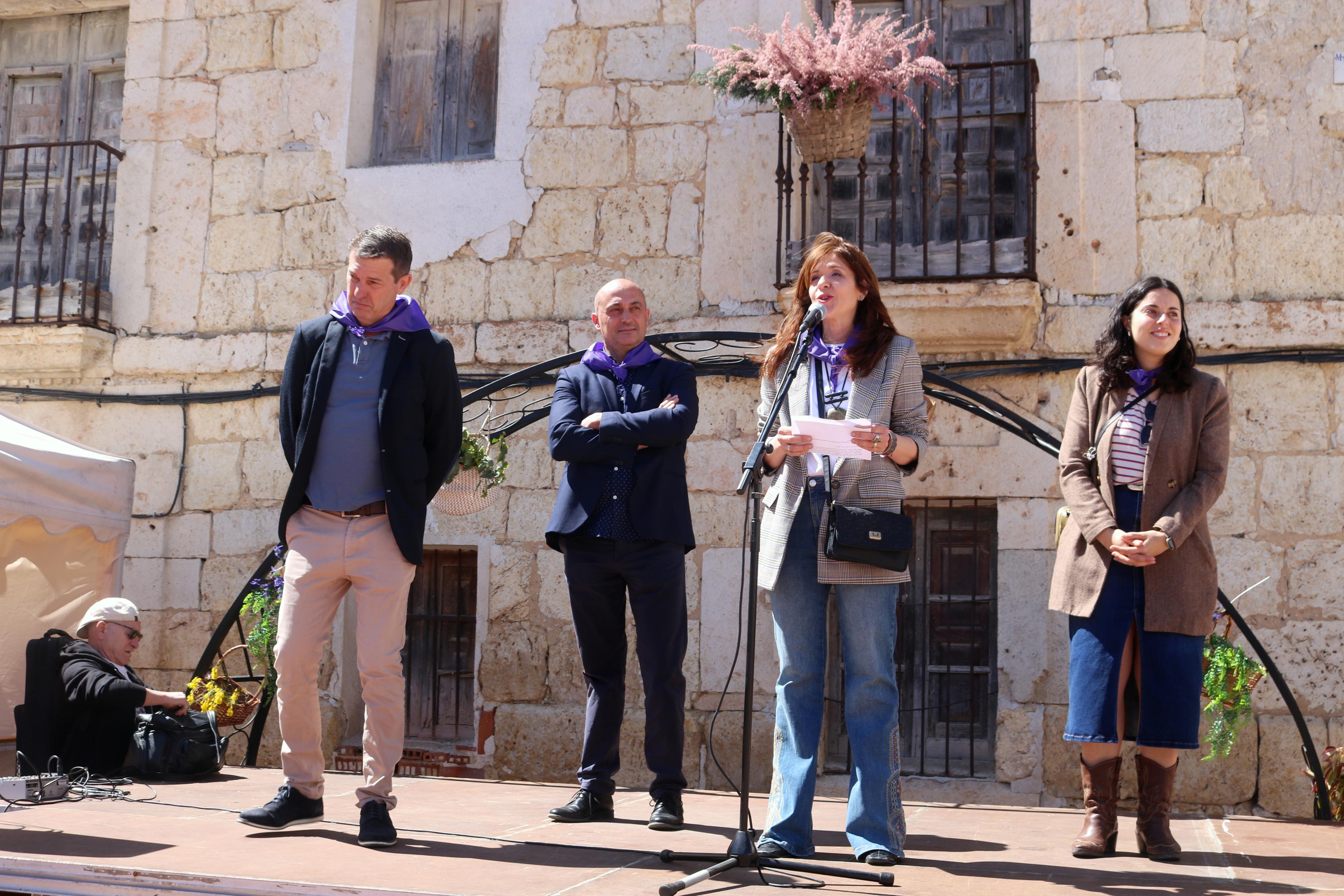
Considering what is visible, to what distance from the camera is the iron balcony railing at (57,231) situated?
6828 millimetres

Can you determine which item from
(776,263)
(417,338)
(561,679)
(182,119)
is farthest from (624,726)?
(182,119)

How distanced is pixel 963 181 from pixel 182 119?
4.45 metres

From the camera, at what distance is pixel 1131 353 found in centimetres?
350

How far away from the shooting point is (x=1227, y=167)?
5.77 metres

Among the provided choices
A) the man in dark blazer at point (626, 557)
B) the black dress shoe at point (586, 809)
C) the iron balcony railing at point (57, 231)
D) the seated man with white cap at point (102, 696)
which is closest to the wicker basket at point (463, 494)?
the man in dark blazer at point (626, 557)

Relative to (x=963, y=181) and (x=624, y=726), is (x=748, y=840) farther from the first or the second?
(x=963, y=181)

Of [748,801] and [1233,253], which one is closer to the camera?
[748,801]

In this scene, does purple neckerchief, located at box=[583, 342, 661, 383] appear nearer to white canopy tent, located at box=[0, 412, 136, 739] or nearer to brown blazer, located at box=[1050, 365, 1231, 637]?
brown blazer, located at box=[1050, 365, 1231, 637]

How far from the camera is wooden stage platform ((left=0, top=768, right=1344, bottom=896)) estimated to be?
2725 mm

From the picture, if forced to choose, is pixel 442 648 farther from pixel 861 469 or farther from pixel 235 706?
pixel 861 469

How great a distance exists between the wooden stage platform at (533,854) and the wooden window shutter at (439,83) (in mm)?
3957

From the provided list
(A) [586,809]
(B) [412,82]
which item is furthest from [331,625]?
(B) [412,82]

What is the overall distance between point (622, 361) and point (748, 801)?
61.1 inches

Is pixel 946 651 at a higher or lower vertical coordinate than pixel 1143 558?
lower
